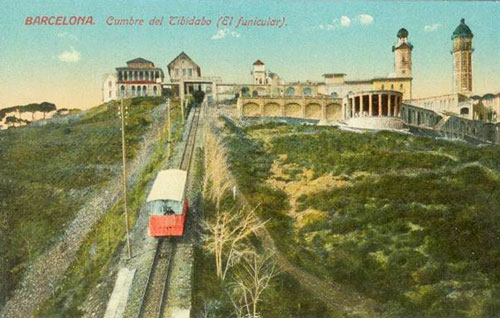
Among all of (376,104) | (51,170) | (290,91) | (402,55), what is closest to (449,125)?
(402,55)

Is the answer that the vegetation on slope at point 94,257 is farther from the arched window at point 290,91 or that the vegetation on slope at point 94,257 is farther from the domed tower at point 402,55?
the domed tower at point 402,55

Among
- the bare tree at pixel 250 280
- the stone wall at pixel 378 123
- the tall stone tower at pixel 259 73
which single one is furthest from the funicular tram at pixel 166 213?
the tall stone tower at pixel 259 73

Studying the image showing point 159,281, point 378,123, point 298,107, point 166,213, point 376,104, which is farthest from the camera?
point 298,107

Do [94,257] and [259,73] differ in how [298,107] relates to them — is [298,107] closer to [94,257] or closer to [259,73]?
[259,73]

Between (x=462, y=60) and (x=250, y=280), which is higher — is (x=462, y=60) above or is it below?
above

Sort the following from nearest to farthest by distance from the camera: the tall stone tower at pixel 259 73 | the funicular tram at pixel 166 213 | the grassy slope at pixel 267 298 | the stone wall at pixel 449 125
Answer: the grassy slope at pixel 267 298 → the funicular tram at pixel 166 213 → the stone wall at pixel 449 125 → the tall stone tower at pixel 259 73

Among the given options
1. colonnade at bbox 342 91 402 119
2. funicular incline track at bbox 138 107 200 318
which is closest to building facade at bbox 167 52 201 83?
colonnade at bbox 342 91 402 119
